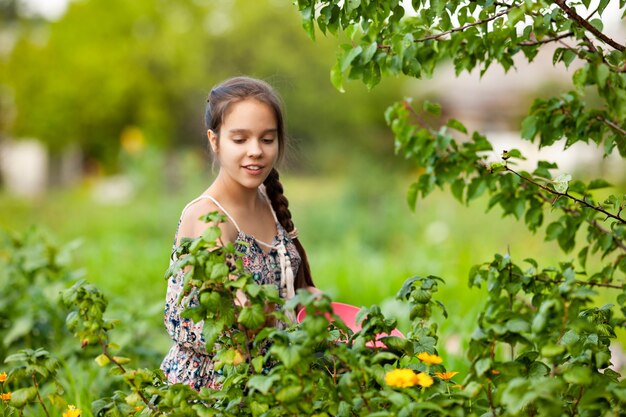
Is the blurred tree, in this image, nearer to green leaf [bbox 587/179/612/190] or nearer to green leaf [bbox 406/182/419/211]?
green leaf [bbox 406/182/419/211]

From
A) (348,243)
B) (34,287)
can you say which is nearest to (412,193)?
(34,287)

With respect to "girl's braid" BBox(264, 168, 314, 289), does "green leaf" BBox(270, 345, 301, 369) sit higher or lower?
lower

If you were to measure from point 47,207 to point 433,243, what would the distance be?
678cm

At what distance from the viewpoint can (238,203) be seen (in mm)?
2281

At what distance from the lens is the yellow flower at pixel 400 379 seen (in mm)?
1583

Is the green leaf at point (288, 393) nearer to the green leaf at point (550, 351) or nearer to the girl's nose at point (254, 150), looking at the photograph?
the green leaf at point (550, 351)

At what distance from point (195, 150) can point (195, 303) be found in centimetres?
2198

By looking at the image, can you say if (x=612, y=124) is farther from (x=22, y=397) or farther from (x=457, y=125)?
(x=22, y=397)

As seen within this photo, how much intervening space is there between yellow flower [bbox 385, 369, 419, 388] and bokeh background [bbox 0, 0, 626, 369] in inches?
32.8

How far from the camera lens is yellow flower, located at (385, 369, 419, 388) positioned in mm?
1583

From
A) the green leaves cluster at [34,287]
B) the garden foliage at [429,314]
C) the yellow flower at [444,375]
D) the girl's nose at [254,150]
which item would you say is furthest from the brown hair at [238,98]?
the green leaves cluster at [34,287]

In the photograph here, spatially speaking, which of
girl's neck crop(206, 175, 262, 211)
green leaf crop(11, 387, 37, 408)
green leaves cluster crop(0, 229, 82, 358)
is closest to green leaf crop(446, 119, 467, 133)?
girl's neck crop(206, 175, 262, 211)

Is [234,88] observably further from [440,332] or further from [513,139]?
[513,139]

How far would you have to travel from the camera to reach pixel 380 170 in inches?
382
